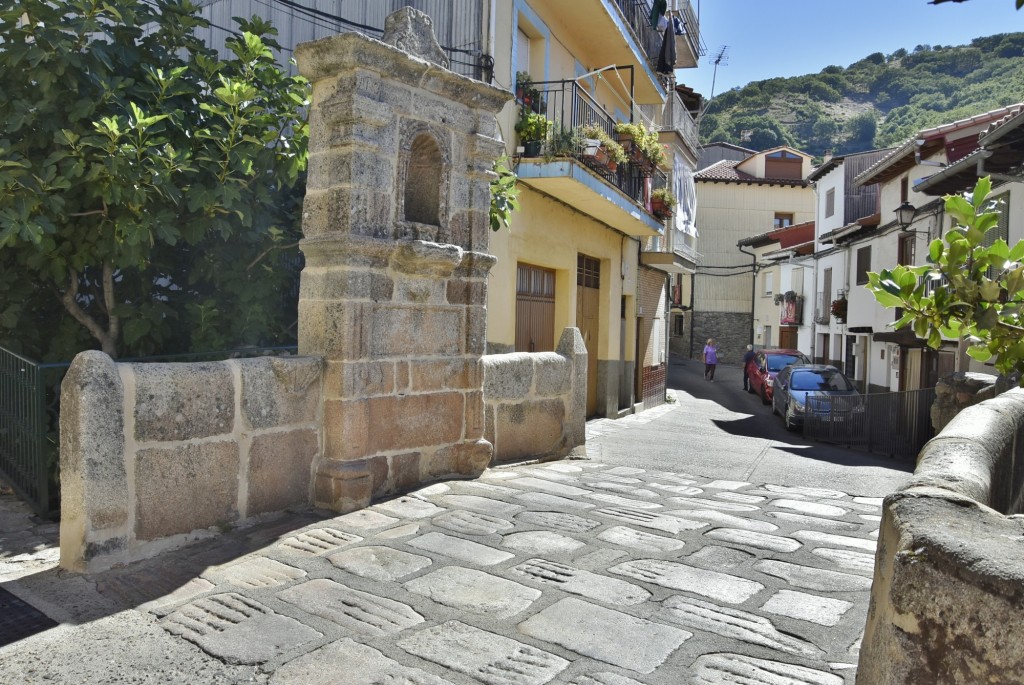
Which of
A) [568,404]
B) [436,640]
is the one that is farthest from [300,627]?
[568,404]

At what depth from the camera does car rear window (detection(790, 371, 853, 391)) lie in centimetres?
1842

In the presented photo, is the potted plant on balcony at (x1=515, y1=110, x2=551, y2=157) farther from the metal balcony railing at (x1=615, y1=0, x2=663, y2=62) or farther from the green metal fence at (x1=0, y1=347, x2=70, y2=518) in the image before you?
the green metal fence at (x1=0, y1=347, x2=70, y2=518)

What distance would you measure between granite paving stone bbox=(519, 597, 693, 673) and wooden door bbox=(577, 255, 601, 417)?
418 inches

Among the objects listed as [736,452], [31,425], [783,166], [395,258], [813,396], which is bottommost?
[736,452]

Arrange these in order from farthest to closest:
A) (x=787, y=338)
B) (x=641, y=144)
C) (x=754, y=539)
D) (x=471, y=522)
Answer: (x=787, y=338) < (x=641, y=144) < (x=471, y=522) < (x=754, y=539)

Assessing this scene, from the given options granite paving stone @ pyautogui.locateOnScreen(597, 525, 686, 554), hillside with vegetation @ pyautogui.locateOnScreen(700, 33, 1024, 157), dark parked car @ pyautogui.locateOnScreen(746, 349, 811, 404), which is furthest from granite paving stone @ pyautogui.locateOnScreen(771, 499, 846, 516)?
hillside with vegetation @ pyautogui.locateOnScreen(700, 33, 1024, 157)

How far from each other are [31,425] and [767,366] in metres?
21.4

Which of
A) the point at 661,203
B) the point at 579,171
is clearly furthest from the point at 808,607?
the point at 661,203

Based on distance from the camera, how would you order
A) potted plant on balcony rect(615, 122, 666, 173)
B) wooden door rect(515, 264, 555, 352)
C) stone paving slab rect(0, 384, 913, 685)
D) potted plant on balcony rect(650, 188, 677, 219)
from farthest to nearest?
potted plant on balcony rect(650, 188, 677, 219) → potted plant on balcony rect(615, 122, 666, 173) → wooden door rect(515, 264, 555, 352) → stone paving slab rect(0, 384, 913, 685)

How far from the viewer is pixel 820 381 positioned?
18594mm

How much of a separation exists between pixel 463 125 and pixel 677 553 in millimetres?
3253

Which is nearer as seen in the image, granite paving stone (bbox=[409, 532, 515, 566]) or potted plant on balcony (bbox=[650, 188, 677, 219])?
granite paving stone (bbox=[409, 532, 515, 566])

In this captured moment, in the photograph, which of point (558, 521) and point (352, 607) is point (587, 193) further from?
point (352, 607)

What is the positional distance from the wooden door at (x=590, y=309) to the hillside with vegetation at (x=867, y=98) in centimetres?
4674
